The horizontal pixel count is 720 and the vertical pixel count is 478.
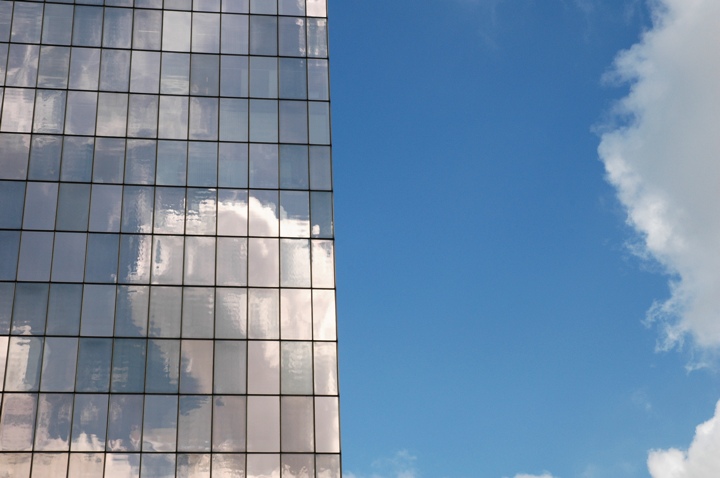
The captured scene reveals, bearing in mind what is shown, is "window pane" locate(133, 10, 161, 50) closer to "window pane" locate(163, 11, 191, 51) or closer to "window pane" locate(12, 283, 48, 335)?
"window pane" locate(163, 11, 191, 51)

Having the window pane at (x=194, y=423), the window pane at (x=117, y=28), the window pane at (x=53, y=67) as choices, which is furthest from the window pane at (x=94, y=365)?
the window pane at (x=117, y=28)

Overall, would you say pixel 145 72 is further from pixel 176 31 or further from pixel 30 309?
pixel 30 309

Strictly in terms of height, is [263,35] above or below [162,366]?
above

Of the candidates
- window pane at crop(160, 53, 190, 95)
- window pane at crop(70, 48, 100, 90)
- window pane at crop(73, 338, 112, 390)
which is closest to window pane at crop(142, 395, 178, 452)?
window pane at crop(73, 338, 112, 390)

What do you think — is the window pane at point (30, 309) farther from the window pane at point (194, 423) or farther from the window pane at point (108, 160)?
the window pane at point (194, 423)

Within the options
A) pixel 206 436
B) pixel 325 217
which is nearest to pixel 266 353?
pixel 206 436

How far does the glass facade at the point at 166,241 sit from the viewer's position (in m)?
43.6

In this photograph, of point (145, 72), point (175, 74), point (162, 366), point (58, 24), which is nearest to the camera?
point (162, 366)

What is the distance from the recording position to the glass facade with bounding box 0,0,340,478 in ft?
143

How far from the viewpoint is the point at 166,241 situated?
155 ft

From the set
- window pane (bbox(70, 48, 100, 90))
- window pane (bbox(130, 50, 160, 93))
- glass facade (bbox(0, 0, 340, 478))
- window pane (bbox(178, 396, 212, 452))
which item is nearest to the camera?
window pane (bbox(178, 396, 212, 452))

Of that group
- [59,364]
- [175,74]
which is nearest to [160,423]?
[59,364]

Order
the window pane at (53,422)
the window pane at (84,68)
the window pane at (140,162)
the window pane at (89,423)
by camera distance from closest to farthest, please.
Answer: the window pane at (53,422) < the window pane at (89,423) < the window pane at (140,162) < the window pane at (84,68)

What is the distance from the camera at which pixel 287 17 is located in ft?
175
